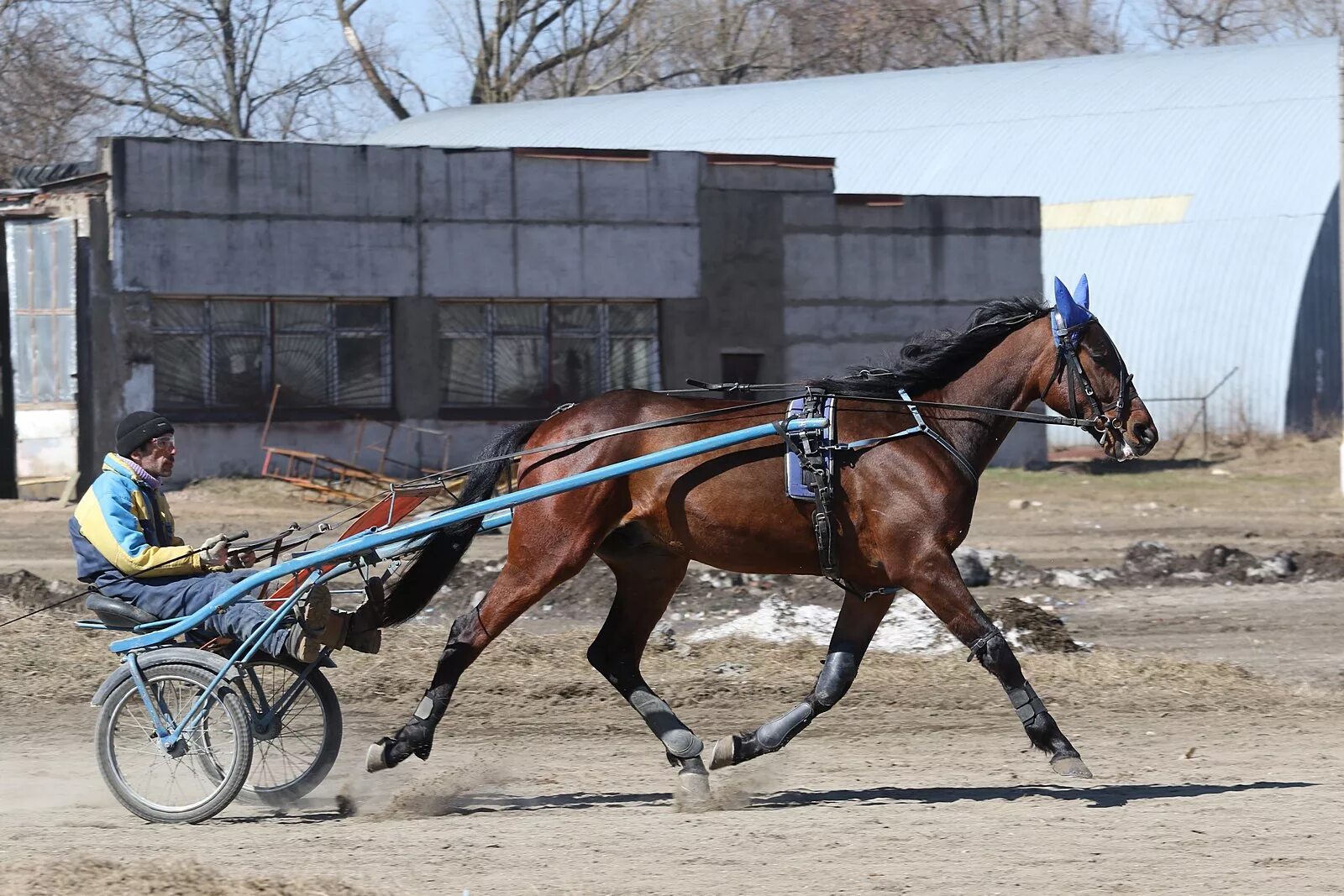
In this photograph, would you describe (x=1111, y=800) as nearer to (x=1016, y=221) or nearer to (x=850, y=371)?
(x=850, y=371)

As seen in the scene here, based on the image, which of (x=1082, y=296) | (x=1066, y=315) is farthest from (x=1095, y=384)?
(x=1082, y=296)

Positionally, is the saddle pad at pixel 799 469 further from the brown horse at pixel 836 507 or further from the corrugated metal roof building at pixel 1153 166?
the corrugated metal roof building at pixel 1153 166

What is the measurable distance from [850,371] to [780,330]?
20.8m

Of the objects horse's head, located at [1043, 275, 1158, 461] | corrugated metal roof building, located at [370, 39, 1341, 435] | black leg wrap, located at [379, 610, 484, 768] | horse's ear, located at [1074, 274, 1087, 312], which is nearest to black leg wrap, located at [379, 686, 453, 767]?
black leg wrap, located at [379, 610, 484, 768]

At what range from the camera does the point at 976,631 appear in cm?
757

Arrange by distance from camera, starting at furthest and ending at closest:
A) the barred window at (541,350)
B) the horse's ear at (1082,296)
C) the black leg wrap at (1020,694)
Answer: the barred window at (541,350), the horse's ear at (1082,296), the black leg wrap at (1020,694)

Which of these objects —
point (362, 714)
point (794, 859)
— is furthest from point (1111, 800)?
point (362, 714)

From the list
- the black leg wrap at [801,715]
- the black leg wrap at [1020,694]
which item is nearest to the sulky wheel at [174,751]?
the black leg wrap at [801,715]

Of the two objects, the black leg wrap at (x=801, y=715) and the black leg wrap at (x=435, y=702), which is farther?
the black leg wrap at (x=801, y=715)

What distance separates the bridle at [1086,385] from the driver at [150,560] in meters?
3.33

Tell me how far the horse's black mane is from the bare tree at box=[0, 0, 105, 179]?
36.4m

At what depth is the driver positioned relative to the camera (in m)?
7.46

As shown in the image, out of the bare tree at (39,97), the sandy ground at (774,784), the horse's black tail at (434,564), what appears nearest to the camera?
the sandy ground at (774,784)

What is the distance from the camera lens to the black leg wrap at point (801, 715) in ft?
25.6
